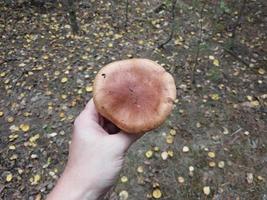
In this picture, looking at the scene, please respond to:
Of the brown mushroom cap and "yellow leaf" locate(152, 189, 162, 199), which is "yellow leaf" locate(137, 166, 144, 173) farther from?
the brown mushroom cap

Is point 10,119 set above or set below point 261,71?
below

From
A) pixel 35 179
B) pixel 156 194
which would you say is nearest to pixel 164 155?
pixel 156 194

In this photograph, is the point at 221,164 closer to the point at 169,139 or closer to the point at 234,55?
the point at 169,139

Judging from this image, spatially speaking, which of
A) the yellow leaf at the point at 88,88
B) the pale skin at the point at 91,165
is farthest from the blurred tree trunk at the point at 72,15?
the pale skin at the point at 91,165

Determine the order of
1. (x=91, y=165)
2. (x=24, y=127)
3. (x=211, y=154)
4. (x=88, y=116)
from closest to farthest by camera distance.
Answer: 1. (x=91, y=165)
2. (x=88, y=116)
3. (x=211, y=154)
4. (x=24, y=127)

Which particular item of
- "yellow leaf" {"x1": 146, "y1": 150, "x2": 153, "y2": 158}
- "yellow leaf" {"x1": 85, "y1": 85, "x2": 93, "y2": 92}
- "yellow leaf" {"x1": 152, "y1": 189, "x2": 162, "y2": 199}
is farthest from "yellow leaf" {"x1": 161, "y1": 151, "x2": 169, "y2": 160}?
"yellow leaf" {"x1": 85, "y1": 85, "x2": 93, "y2": 92}

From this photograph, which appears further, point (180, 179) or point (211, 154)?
point (211, 154)
